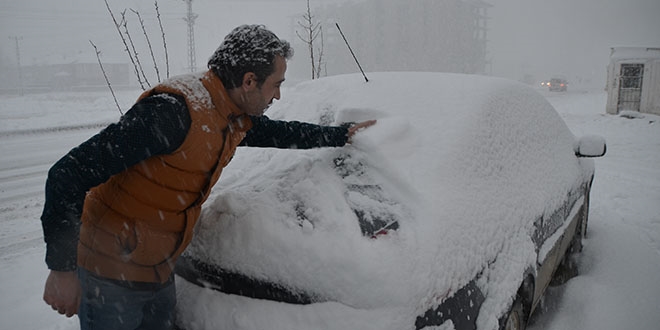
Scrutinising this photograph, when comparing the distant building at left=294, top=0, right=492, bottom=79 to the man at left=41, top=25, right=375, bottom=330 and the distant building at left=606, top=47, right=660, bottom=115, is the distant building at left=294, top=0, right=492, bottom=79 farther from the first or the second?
the man at left=41, top=25, right=375, bottom=330

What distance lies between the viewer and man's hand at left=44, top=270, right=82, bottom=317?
1394 mm

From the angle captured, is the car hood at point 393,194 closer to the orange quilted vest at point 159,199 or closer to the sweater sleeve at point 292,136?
the sweater sleeve at point 292,136

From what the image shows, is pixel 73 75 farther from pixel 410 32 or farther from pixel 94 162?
pixel 94 162

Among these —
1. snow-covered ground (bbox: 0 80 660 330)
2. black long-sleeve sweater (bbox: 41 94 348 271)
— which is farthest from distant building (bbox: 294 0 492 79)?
black long-sleeve sweater (bbox: 41 94 348 271)

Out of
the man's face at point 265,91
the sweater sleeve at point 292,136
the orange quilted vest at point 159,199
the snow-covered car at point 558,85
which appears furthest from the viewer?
the snow-covered car at point 558,85

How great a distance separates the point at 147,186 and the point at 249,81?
52cm

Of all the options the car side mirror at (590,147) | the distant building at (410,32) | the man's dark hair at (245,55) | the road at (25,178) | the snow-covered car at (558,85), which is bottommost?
the road at (25,178)

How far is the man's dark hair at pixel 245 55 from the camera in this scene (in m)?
1.54

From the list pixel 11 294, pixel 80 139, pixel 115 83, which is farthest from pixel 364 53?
pixel 11 294

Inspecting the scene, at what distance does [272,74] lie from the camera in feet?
5.24

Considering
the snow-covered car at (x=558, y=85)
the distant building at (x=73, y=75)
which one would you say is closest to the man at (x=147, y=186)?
the snow-covered car at (x=558, y=85)

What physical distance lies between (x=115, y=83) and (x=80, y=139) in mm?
39422

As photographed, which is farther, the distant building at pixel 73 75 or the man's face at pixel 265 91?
the distant building at pixel 73 75

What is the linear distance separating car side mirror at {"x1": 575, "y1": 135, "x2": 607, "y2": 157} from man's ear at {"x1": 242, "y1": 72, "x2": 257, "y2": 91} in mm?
2944
